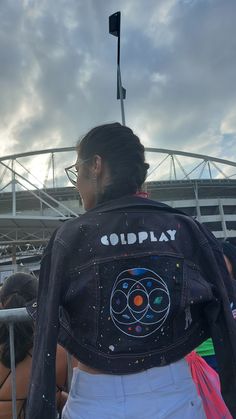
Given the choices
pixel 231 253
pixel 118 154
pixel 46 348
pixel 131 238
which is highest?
pixel 118 154

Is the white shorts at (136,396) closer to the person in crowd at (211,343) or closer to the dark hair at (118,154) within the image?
the dark hair at (118,154)

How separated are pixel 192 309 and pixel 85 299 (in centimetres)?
43

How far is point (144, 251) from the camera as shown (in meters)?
1.40

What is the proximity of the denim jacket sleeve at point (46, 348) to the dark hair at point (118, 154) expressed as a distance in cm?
37

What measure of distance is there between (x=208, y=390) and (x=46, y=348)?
0.77 metres

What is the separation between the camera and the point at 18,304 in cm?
275

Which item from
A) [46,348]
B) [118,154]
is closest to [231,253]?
[118,154]

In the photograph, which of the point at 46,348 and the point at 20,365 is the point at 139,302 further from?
the point at 20,365

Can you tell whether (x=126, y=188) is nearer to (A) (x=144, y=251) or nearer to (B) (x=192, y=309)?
(A) (x=144, y=251)

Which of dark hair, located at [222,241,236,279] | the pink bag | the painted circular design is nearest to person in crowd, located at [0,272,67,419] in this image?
the pink bag

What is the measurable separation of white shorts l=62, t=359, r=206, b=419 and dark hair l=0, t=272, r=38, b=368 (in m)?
1.16

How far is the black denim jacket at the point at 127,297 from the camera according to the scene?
134cm

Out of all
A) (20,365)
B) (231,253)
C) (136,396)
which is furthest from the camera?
(231,253)

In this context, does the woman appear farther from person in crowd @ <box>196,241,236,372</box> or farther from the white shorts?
person in crowd @ <box>196,241,236,372</box>
